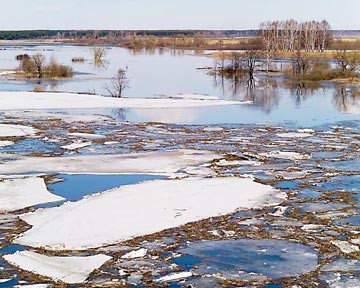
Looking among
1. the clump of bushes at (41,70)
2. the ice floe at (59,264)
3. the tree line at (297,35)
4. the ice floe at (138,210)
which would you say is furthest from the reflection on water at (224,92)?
the tree line at (297,35)

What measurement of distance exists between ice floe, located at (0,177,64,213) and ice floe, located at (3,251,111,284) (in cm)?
197

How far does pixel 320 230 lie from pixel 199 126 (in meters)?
9.89

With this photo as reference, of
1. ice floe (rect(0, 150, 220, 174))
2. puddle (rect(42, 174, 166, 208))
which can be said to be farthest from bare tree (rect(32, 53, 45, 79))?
puddle (rect(42, 174, 166, 208))

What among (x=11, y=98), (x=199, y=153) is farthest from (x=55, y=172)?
(x=11, y=98)

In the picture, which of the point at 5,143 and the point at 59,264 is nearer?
the point at 59,264

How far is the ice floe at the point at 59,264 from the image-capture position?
5.47m

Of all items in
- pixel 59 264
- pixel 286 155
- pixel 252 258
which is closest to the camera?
pixel 59 264

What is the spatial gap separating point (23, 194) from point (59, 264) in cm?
312

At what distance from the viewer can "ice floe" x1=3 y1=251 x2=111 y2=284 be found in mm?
5475

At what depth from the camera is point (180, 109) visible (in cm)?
2120

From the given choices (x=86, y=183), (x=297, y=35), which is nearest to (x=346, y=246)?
(x=86, y=183)

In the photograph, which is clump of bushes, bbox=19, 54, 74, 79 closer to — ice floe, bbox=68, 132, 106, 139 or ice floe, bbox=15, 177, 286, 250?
ice floe, bbox=68, 132, 106, 139

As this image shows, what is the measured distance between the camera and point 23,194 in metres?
8.65

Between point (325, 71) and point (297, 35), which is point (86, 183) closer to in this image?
point (325, 71)
